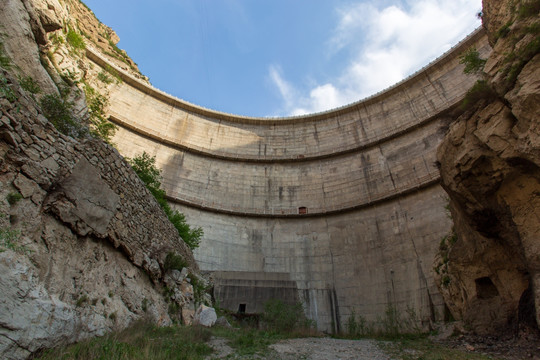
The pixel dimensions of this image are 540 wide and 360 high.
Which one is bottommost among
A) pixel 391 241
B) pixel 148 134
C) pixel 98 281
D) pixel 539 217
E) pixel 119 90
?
pixel 98 281

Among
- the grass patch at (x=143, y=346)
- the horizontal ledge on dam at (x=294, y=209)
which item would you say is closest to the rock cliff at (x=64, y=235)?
the grass patch at (x=143, y=346)

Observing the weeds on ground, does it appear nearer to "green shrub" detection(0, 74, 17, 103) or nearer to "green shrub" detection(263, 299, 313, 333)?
"green shrub" detection(263, 299, 313, 333)

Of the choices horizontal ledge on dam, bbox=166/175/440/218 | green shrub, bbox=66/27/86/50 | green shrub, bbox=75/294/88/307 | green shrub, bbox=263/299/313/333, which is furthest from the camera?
horizontal ledge on dam, bbox=166/175/440/218

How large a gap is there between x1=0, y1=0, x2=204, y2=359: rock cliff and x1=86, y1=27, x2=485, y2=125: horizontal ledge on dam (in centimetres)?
1165

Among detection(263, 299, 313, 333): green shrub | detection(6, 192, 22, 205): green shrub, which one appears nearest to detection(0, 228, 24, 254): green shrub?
detection(6, 192, 22, 205): green shrub

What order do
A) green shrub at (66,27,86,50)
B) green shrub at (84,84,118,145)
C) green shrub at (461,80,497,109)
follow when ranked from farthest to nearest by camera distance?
1. green shrub at (66,27,86,50)
2. green shrub at (84,84,118,145)
3. green shrub at (461,80,497,109)

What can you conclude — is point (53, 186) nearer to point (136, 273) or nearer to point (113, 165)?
point (113, 165)

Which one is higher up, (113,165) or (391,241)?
(391,241)

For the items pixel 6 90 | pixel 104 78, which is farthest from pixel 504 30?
pixel 104 78

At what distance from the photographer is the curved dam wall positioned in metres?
15.9

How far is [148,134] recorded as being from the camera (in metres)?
19.9

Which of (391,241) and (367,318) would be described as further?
(391,241)

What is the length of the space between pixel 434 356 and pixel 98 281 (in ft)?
21.2

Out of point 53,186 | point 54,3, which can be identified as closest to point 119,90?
point 54,3
